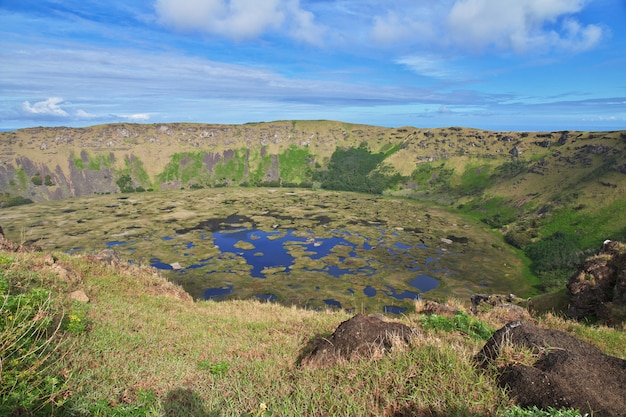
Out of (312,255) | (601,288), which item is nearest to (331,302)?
(312,255)

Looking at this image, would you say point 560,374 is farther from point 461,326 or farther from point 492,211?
point 492,211

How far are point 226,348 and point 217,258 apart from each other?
292ft

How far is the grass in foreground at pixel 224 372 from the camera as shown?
23.7 feet

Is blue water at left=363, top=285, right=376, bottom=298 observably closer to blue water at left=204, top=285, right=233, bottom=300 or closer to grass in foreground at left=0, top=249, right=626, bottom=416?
blue water at left=204, top=285, right=233, bottom=300

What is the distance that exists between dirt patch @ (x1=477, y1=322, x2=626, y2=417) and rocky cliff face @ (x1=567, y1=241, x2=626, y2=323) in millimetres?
15456

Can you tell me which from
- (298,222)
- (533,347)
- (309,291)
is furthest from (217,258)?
(533,347)

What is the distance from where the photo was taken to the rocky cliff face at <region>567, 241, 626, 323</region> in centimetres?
2067

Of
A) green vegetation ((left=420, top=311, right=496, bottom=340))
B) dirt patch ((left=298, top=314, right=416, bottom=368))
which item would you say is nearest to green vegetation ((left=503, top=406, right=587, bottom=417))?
dirt patch ((left=298, top=314, right=416, bottom=368))

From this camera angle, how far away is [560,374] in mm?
7477

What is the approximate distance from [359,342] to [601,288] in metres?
22.5

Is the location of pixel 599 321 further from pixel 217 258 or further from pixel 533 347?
pixel 217 258

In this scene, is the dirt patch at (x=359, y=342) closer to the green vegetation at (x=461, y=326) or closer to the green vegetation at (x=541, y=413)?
the green vegetation at (x=461, y=326)

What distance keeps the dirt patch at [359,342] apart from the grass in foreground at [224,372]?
0.51m

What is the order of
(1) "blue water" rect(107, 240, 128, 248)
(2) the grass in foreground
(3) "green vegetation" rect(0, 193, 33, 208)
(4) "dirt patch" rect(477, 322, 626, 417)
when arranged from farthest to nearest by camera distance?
(3) "green vegetation" rect(0, 193, 33, 208)
(1) "blue water" rect(107, 240, 128, 248)
(2) the grass in foreground
(4) "dirt patch" rect(477, 322, 626, 417)
